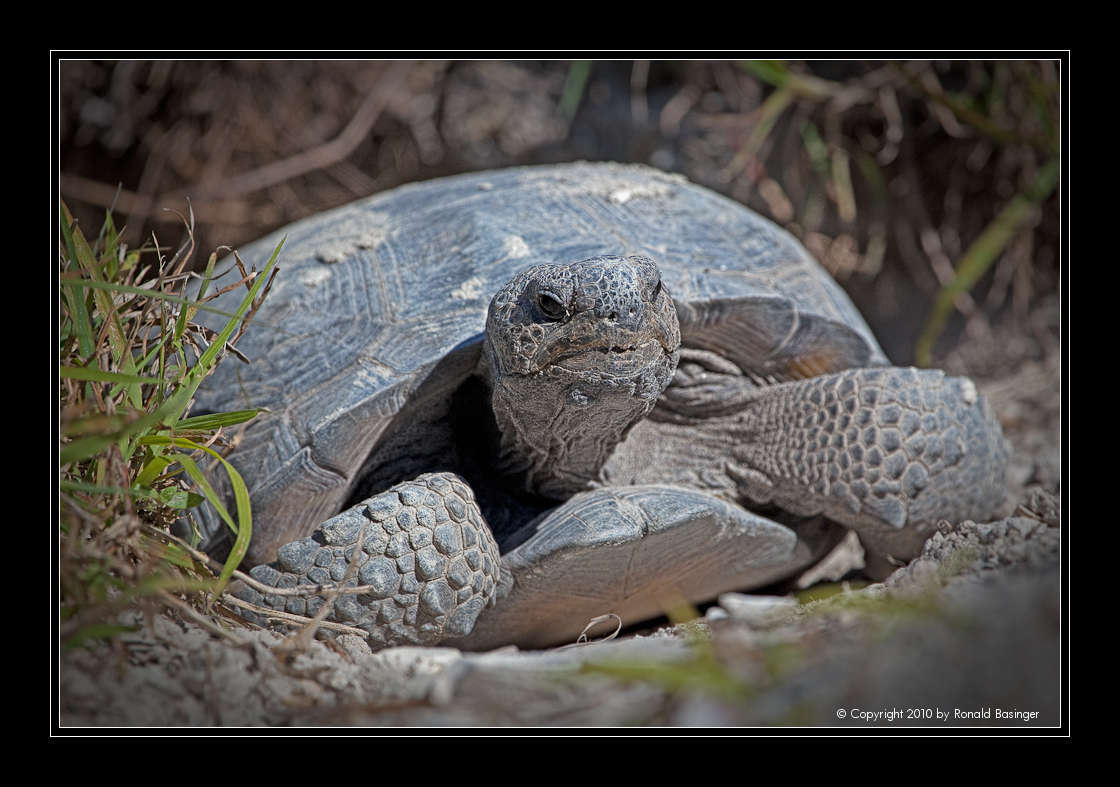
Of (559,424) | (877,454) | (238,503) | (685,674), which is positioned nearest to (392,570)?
(238,503)

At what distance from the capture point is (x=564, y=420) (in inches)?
86.8

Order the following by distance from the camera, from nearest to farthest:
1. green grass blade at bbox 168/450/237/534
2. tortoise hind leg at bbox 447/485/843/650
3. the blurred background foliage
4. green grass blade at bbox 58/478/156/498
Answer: green grass blade at bbox 58/478/156/498 → green grass blade at bbox 168/450/237/534 → tortoise hind leg at bbox 447/485/843/650 → the blurred background foliage

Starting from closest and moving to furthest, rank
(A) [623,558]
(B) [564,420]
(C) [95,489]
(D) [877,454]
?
(C) [95,489], (B) [564,420], (A) [623,558], (D) [877,454]

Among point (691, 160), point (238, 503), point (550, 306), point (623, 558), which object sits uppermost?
point (691, 160)

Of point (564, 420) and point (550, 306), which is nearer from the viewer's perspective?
point (550, 306)

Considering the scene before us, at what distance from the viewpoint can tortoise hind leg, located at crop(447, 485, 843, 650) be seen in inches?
89.6

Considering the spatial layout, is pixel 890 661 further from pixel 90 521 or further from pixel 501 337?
pixel 90 521

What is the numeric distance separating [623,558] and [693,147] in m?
3.30

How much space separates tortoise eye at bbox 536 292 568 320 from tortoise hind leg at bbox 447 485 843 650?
57cm

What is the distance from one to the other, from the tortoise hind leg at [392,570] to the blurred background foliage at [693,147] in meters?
2.73

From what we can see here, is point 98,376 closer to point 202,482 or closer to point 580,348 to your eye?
point 202,482

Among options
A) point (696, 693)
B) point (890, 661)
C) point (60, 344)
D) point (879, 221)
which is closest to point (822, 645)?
point (890, 661)

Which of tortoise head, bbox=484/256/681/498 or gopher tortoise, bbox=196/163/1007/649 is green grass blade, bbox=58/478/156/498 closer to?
gopher tortoise, bbox=196/163/1007/649

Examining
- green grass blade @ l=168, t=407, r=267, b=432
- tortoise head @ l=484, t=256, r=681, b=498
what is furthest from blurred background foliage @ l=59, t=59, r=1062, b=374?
tortoise head @ l=484, t=256, r=681, b=498
